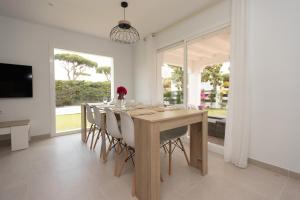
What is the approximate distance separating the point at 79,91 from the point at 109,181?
3176mm

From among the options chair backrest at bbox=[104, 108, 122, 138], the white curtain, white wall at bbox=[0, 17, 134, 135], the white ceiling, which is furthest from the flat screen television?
the white curtain

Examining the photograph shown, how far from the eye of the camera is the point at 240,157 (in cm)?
220

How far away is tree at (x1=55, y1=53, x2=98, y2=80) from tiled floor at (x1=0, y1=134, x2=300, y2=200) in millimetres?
2544

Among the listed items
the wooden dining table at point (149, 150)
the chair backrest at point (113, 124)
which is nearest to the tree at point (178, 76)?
the wooden dining table at point (149, 150)

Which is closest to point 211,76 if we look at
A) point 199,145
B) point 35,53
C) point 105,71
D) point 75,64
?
point 199,145

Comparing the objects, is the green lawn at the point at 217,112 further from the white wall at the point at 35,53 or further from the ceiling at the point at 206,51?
the white wall at the point at 35,53

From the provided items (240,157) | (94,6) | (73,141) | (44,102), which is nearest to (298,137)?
(240,157)

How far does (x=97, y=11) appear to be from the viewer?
2863mm

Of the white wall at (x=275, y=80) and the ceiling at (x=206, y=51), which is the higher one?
the ceiling at (x=206, y=51)

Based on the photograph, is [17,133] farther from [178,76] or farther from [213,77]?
[213,77]

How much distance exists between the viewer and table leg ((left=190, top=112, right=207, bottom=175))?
2.01 metres

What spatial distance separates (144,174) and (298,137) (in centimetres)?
201

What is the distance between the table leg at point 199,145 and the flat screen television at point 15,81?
3568 mm

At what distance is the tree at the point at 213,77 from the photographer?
3.03 metres
